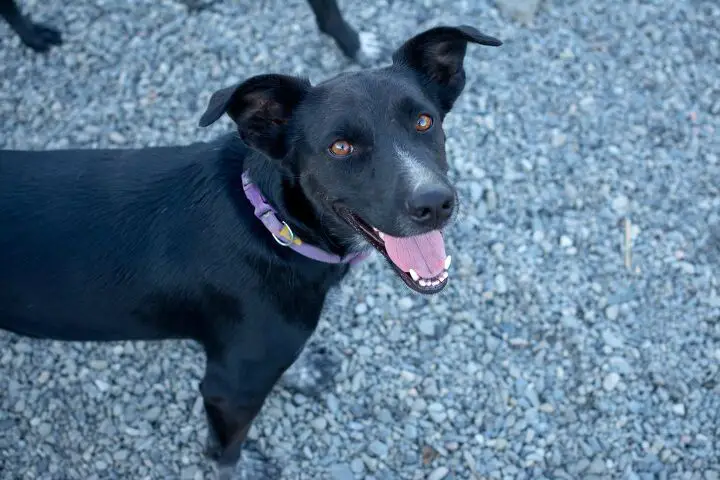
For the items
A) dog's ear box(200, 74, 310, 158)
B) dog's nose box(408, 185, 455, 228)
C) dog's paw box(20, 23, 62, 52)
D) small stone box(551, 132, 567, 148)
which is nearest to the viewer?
dog's nose box(408, 185, 455, 228)

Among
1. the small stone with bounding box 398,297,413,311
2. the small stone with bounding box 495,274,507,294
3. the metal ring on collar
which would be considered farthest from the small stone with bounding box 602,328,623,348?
the metal ring on collar

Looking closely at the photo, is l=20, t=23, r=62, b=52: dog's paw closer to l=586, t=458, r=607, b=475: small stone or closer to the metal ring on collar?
the metal ring on collar

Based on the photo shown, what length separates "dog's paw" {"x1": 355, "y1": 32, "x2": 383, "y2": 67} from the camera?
215 inches

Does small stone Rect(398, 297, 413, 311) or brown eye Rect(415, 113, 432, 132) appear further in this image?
small stone Rect(398, 297, 413, 311)

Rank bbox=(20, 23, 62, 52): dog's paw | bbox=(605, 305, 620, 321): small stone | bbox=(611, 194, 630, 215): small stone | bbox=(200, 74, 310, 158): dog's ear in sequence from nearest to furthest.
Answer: bbox=(200, 74, 310, 158): dog's ear → bbox=(605, 305, 620, 321): small stone → bbox=(611, 194, 630, 215): small stone → bbox=(20, 23, 62, 52): dog's paw

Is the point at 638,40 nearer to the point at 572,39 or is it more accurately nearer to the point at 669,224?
the point at 572,39

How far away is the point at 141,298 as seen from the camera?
10.9 ft

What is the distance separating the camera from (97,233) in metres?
3.19

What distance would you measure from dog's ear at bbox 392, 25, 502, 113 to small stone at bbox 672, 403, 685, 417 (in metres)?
2.45

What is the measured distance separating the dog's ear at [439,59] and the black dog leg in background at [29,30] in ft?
11.5

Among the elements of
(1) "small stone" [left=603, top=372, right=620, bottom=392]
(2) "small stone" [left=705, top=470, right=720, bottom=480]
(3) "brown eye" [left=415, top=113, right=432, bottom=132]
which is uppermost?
(3) "brown eye" [left=415, top=113, right=432, bottom=132]

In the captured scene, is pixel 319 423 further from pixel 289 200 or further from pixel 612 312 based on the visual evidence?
pixel 612 312

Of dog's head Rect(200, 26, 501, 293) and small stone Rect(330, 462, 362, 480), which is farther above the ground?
dog's head Rect(200, 26, 501, 293)

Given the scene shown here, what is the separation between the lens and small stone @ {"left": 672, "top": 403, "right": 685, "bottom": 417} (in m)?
4.29
